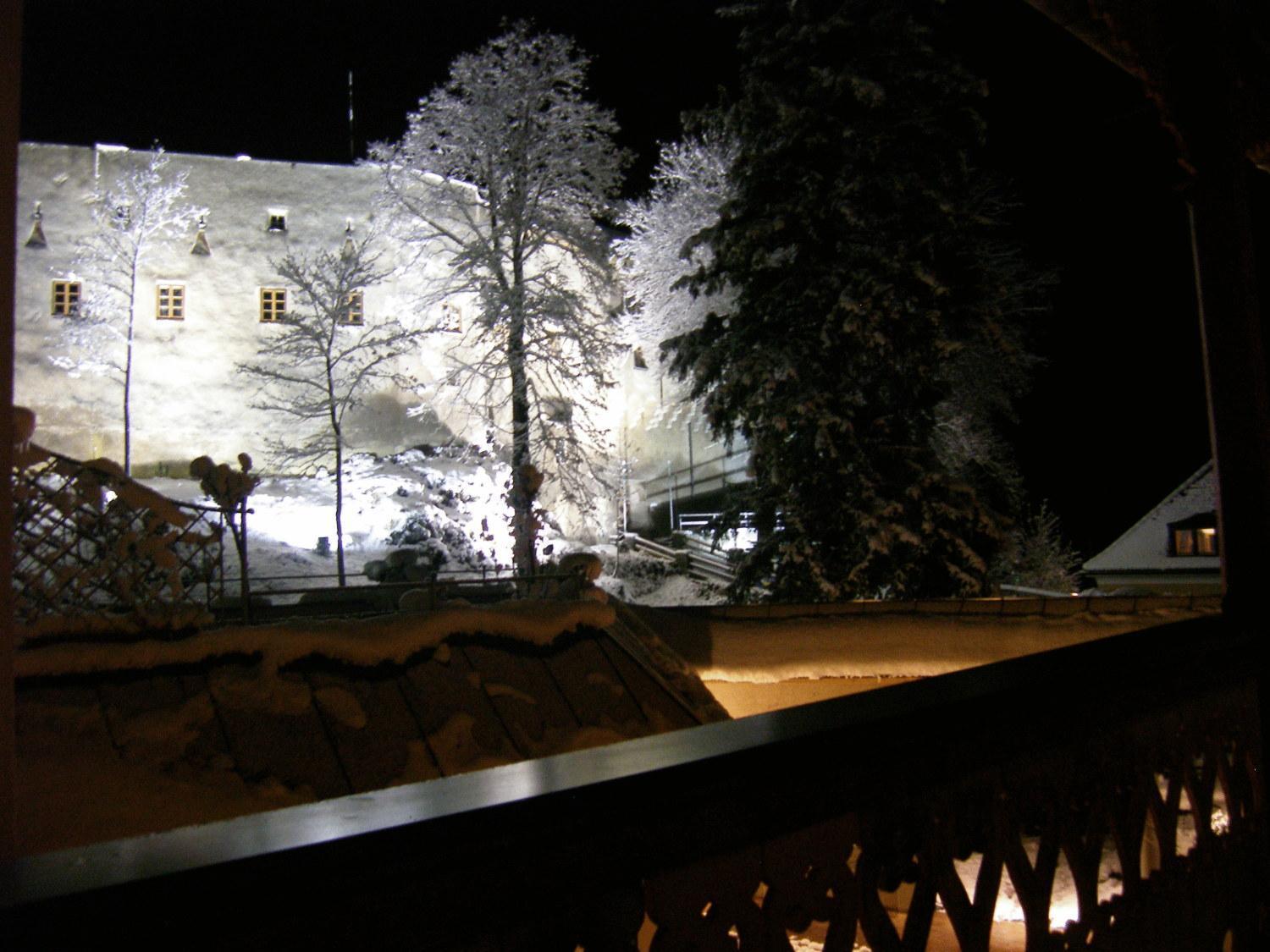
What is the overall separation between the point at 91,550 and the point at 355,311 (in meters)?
24.6

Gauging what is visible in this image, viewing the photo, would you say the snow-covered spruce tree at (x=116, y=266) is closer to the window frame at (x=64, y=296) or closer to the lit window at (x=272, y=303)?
the window frame at (x=64, y=296)

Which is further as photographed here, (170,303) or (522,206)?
(170,303)

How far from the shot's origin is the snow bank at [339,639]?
4984mm

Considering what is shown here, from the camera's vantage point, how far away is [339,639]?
18.7 ft

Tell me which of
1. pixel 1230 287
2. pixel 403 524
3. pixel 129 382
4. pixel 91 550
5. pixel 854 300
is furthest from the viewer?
pixel 129 382

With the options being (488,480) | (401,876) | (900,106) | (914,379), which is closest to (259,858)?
(401,876)

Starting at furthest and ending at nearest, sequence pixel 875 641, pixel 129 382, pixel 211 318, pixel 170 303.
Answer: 1. pixel 211 318
2. pixel 170 303
3. pixel 129 382
4. pixel 875 641

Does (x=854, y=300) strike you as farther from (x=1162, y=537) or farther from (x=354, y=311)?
(x=354, y=311)

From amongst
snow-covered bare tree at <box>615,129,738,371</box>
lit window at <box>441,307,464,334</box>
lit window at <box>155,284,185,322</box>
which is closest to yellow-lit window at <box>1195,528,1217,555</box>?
snow-covered bare tree at <box>615,129,738,371</box>

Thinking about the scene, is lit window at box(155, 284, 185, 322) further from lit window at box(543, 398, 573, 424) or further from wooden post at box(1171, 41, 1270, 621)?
wooden post at box(1171, 41, 1270, 621)

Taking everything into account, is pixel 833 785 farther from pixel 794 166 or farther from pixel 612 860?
pixel 794 166

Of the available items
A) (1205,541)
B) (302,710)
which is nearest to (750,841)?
(302,710)

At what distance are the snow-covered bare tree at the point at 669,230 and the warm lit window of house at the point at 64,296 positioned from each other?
50.1ft

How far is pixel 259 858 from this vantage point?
0.97 meters
